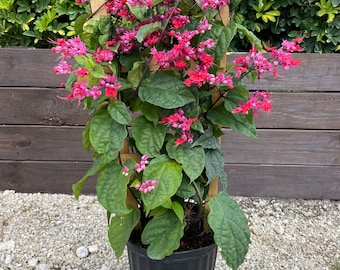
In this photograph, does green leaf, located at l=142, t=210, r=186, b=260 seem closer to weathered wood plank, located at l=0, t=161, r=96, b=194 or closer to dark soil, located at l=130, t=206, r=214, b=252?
dark soil, located at l=130, t=206, r=214, b=252

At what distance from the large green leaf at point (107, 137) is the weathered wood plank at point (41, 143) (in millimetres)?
1211

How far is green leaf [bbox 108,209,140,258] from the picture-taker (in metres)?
1.44

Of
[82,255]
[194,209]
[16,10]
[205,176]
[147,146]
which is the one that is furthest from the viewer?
[16,10]

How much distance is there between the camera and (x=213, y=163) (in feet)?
4.49

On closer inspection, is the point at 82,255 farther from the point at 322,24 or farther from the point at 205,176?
the point at 322,24

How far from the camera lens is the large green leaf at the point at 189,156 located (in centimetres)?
128

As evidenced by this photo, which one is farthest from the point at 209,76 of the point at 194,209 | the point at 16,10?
the point at 16,10

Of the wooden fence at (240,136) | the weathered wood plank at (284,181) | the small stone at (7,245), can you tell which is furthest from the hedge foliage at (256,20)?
the small stone at (7,245)

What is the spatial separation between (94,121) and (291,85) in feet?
4.48

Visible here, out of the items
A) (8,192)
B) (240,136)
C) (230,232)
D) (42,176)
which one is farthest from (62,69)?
(8,192)

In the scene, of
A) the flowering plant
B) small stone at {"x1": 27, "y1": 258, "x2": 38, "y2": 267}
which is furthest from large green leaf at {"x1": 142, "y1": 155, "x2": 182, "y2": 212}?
small stone at {"x1": 27, "y1": 258, "x2": 38, "y2": 267}

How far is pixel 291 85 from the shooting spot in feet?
7.59

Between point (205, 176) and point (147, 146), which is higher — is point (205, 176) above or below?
below

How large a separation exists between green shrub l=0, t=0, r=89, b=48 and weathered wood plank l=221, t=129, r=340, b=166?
103 centimetres
